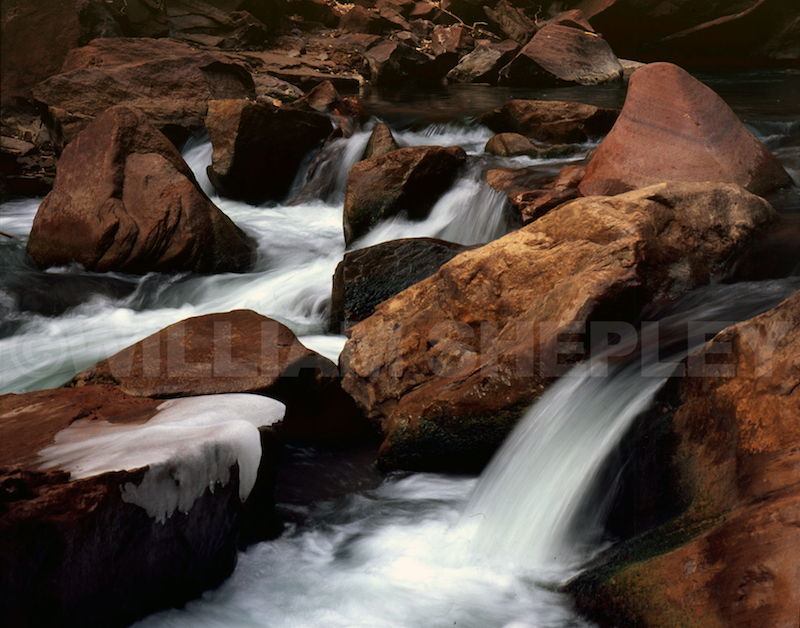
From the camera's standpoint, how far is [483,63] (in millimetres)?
16922

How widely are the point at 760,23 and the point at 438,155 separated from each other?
17.4 m

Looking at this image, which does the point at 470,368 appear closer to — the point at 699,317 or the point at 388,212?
the point at 699,317

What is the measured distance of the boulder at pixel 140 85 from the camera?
9609 mm

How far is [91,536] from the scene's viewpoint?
194cm

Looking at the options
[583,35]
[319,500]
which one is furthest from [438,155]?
[583,35]

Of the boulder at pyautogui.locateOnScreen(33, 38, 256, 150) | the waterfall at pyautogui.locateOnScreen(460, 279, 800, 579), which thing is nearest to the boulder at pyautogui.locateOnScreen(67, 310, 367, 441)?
the waterfall at pyautogui.locateOnScreen(460, 279, 800, 579)

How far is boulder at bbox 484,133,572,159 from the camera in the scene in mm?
7199

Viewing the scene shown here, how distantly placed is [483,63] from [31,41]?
33.6 ft

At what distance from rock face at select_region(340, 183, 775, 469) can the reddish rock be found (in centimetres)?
1712

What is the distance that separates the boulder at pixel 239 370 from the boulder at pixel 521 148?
4381 mm

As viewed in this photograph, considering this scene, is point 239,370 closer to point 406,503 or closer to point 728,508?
point 406,503

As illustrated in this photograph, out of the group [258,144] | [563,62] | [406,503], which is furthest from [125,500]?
[563,62]

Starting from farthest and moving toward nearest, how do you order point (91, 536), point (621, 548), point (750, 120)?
point (750, 120)
point (621, 548)
point (91, 536)

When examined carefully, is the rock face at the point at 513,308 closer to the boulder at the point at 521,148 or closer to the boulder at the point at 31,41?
the boulder at the point at 521,148
